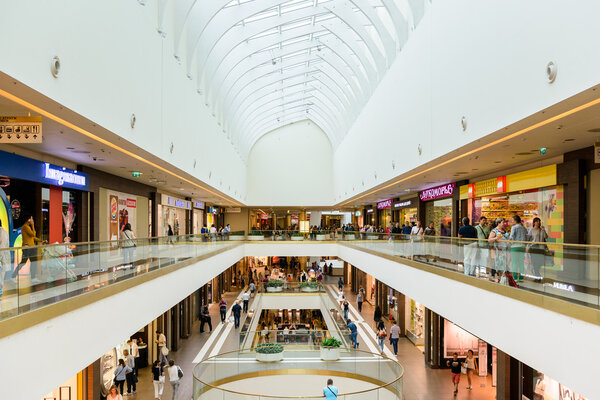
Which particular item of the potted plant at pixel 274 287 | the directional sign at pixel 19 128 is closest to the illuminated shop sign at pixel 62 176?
the directional sign at pixel 19 128

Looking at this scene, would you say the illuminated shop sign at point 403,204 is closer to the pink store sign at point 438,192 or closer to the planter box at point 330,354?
the pink store sign at point 438,192

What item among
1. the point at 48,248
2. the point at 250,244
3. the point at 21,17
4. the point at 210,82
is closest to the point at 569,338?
→ the point at 48,248

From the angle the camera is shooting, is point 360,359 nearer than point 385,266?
Yes

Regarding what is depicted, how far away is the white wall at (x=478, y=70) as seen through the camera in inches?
283

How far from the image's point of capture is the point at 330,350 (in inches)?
672

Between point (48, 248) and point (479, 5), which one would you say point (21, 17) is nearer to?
point (48, 248)

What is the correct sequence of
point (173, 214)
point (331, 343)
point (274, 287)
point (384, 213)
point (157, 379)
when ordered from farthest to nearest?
1. point (384, 213)
2. point (274, 287)
3. point (173, 214)
4. point (331, 343)
5. point (157, 379)

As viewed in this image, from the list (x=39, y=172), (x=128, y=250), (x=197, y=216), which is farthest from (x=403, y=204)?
(x=128, y=250)

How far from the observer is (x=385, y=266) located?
60.1 ft

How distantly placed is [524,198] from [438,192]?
7792mm

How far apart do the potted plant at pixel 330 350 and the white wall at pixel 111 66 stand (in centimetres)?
863

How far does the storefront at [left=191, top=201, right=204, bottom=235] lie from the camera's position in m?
33.2

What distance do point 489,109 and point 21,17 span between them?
8940mm

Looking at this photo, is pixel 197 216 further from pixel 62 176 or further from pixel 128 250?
pixel 128 250
